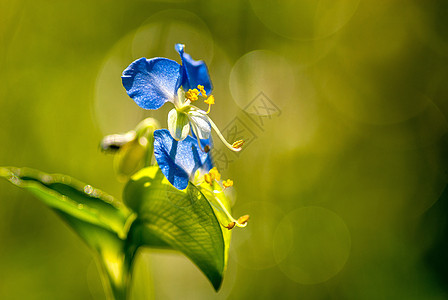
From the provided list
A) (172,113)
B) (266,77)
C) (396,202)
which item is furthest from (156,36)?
(172,113)

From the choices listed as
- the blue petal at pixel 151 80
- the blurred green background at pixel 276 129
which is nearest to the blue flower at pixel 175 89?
the blue petal at pixel 151 80

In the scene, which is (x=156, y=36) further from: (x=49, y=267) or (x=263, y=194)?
(x=49, y=267)

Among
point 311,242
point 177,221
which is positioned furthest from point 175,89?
point 311,242

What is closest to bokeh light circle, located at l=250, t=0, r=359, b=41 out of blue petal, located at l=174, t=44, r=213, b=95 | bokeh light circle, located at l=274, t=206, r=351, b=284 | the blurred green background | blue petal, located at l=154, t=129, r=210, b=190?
the blurred green background

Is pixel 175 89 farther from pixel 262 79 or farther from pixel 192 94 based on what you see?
pixel 262 79

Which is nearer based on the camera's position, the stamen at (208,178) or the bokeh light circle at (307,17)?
the stamen at (208,178)

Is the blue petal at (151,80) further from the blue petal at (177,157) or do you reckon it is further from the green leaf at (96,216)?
the green leaf at (96,216)
